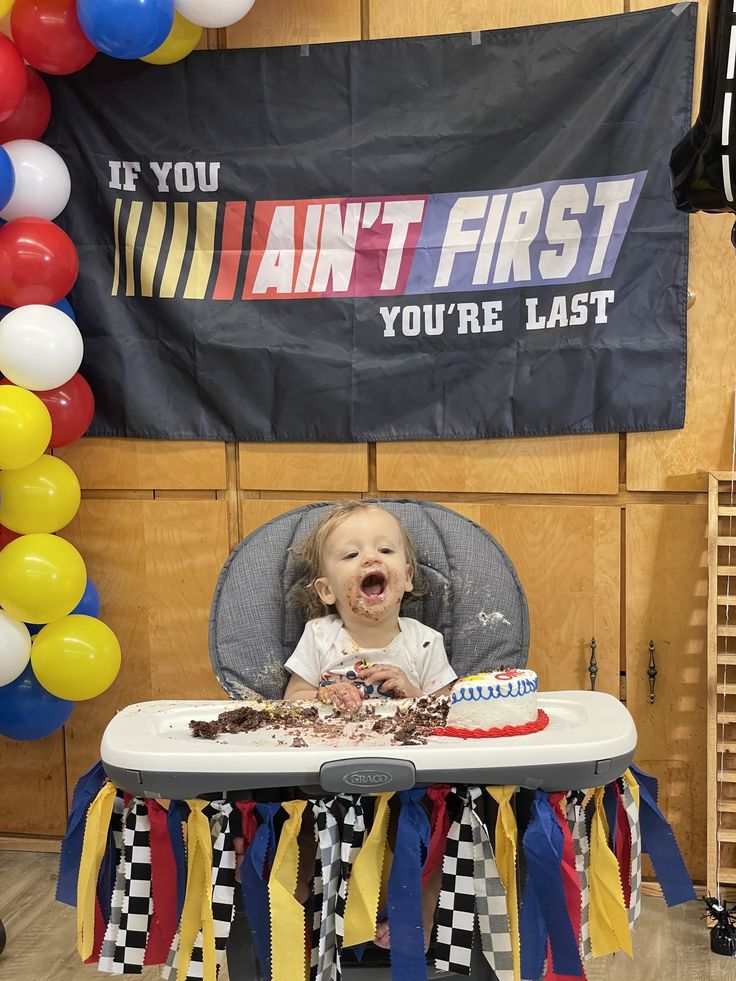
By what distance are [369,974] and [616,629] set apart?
1.38 m

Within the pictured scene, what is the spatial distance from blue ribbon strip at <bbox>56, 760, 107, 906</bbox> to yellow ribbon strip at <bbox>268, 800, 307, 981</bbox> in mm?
341

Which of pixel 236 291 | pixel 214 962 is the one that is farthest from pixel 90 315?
pixel 214 962

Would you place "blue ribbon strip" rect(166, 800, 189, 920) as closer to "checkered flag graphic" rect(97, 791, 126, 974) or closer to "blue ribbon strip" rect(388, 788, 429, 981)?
"checkered flag graphic" rect(97, 791, 126, 974)

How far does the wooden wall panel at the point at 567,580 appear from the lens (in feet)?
9.37

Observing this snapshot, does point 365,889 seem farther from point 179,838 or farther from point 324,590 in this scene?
point 324,590

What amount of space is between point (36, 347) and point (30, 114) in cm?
74

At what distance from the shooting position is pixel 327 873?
4.97ft

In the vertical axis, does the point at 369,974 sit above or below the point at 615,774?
below

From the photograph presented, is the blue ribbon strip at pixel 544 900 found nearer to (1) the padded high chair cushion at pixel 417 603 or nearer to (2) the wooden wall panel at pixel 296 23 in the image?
(1) the padded high chair cushion at pixel 417 603

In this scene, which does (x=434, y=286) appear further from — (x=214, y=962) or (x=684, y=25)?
(x=214, y=962)

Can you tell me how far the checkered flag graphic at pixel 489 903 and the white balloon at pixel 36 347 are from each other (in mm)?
1633

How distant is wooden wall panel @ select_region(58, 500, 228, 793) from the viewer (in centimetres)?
307

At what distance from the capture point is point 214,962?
153 centimetres

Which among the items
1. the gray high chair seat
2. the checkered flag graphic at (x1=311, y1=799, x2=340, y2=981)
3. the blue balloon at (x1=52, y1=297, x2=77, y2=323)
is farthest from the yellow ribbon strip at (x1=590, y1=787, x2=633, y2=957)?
the blue balloon at (x1=52, y1=297, x2=77, y2=323)
